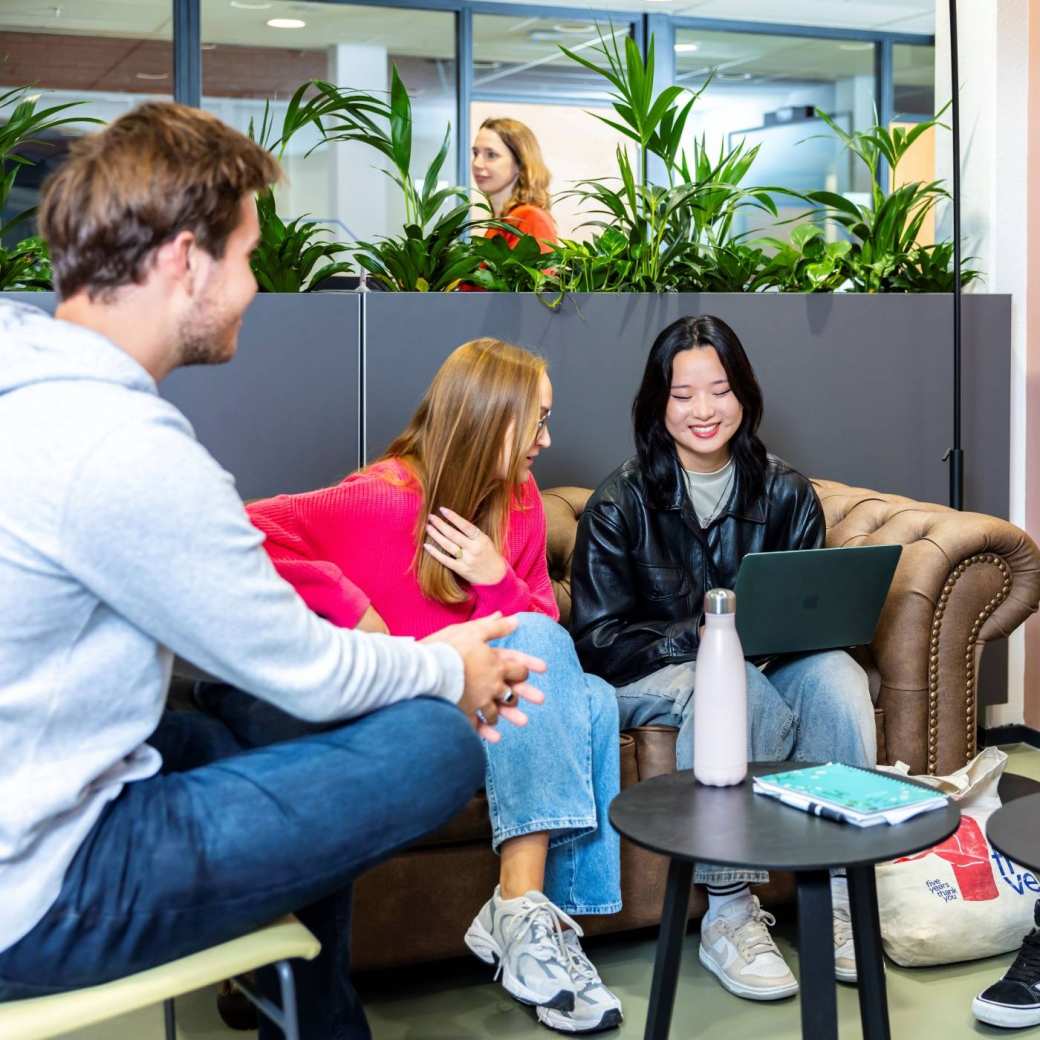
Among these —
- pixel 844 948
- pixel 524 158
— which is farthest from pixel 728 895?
pixel 524 158

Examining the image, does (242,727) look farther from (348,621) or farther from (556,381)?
(556,381)

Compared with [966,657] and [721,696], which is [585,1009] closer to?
[721,696]

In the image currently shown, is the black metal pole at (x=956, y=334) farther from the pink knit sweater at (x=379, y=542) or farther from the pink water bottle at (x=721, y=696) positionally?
the pink water bottle at (x=721, y=696)

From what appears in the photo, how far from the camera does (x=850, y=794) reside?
61.7 inches

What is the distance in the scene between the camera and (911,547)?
100 inches

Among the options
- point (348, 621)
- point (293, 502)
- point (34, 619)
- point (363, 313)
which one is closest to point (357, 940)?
point (348, 621)

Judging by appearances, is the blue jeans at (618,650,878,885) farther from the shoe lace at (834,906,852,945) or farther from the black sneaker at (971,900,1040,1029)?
the black sneaker at (971,900,1040,1029)

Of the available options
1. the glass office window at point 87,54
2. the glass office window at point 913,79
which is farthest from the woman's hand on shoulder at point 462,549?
the glass office window at point 913,79

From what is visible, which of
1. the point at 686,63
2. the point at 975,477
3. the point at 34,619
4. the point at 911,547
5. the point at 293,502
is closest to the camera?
the point at 34,619

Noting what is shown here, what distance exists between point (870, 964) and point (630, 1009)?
59cm

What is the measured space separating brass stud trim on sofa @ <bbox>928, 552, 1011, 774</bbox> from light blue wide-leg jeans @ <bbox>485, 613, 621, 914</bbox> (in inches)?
25.5

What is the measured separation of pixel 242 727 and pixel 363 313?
4.86 feet

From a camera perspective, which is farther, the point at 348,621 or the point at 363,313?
the point at 363,313

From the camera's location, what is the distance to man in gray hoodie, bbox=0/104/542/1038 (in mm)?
1163
